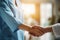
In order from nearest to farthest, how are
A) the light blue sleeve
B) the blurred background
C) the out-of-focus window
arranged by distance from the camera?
the light blue sleeve
the blurred background
the out-of-focus window

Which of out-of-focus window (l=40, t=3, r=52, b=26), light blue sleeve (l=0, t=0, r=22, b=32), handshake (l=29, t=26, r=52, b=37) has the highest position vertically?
light blue sleeve (l=0, t=0, r=22, b=32)

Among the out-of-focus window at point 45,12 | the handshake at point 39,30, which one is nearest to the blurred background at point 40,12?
the out-of-focus window at point 45,12

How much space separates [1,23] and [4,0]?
6.1 inches

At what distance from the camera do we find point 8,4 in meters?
0.98

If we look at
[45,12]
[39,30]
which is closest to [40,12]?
[45,12]

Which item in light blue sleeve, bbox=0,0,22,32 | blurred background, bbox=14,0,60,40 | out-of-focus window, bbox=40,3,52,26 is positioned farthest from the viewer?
out-of-focus window, bbox=40,3,52,26

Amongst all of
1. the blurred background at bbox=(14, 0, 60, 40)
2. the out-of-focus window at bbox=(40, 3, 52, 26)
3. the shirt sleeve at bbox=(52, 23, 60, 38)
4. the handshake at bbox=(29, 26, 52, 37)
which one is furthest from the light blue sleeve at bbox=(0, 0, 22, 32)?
the out-of-focus window at bbox=(40, 3, 52, 26)

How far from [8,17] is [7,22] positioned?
0.04 metres

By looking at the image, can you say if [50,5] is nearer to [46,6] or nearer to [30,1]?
[46,6]

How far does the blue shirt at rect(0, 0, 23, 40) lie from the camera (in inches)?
36.6

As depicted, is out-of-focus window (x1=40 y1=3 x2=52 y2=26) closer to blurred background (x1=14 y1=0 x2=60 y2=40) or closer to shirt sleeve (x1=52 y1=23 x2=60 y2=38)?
blurred background (x1=14 y1=0 x2=60 y2=40)

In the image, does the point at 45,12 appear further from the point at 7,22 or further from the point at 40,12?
the point at 7,22

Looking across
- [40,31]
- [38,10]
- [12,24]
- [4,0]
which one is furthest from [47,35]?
[38,10]

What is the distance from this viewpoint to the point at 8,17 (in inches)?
36.6
